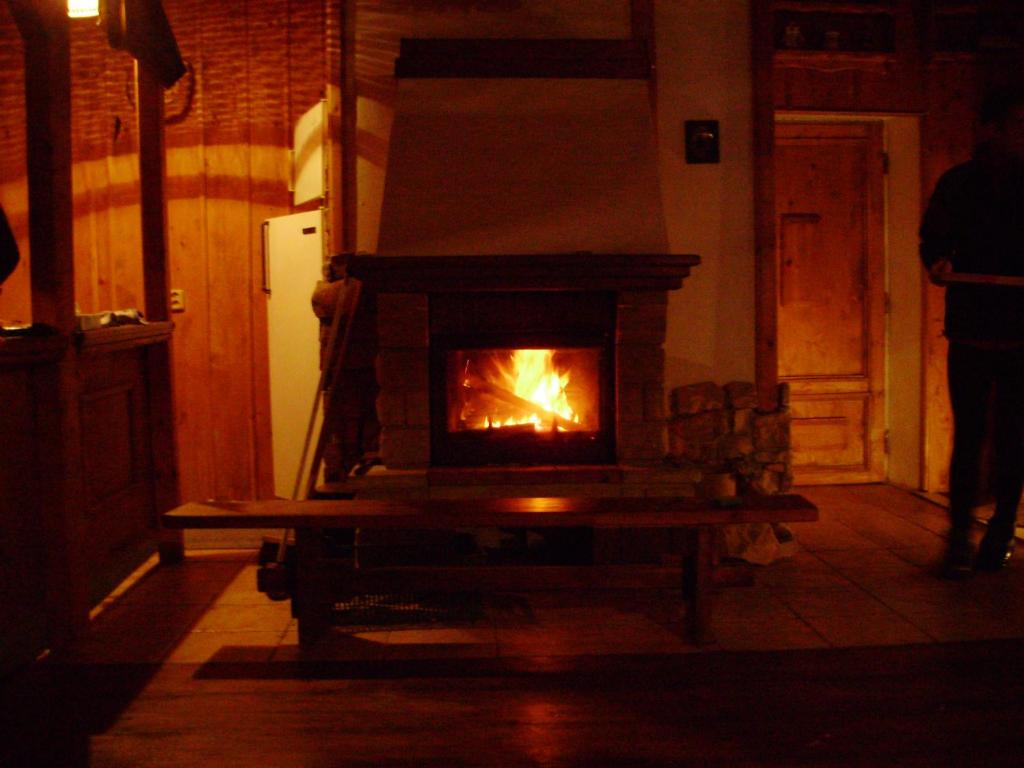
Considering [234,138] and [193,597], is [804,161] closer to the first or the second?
[234,138]

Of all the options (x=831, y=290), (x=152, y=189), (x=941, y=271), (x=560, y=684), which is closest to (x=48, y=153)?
(x=152, y=189)

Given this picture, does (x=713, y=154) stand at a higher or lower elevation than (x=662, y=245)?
higher

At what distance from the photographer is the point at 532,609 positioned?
12.0 ft

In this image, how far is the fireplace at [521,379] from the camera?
4.00 meters

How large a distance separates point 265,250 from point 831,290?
327 centimetres

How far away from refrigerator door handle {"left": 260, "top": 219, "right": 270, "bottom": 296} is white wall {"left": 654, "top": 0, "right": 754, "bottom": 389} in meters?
2.15

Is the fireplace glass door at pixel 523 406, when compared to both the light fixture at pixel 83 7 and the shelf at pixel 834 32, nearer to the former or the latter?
the light fixture at pixel 83 7

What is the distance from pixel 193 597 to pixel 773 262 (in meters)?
3.01

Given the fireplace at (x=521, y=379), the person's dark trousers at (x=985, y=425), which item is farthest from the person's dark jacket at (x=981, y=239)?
the fireplace at (x=521, y=379)

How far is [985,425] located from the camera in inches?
156

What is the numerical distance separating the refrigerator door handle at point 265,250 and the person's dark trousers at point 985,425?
3434 millimetres

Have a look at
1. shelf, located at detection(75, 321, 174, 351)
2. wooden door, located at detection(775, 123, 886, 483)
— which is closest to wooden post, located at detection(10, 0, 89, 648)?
shelf, located at detection(75, 321, 174, 351)

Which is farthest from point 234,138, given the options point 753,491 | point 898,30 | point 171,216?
point 898,30

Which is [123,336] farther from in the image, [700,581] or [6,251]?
[700,581]
